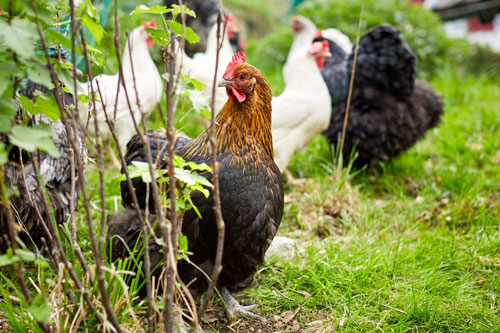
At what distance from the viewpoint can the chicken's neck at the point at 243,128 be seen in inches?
80.1

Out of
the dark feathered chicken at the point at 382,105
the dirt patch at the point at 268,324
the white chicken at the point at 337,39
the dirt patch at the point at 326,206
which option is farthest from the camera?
the white chicken at the point at 337,39

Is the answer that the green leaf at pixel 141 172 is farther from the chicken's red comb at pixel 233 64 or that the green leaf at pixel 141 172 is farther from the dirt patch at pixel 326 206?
the dirt patch at pixel 326 206

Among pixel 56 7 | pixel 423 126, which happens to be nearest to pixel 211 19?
pixel 423 126

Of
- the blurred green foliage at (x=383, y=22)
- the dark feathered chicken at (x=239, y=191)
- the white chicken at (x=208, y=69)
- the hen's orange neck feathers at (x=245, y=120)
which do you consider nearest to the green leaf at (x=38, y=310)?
the dark feathered chicken at (x=239, y=191)

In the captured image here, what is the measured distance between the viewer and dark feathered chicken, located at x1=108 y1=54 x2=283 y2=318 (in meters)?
1.95

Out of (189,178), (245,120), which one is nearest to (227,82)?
(245,120)

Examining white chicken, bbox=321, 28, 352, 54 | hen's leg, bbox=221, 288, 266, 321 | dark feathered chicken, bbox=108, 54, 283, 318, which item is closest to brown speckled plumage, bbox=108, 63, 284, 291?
dark feathered chicken, bbox=108, 54, 283, 318

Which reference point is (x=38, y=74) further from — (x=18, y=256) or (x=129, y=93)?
(x=129, y=93)

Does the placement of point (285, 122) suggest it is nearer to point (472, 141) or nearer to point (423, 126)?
point (423, 126)

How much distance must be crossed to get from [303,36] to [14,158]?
394cm

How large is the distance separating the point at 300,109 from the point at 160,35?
2254 mm

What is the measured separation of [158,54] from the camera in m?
6.14

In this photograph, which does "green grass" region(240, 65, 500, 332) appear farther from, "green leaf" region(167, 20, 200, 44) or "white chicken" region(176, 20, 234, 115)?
"green leaf" region(167, 20, 200, 44)

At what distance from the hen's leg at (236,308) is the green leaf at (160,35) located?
1386 mm
